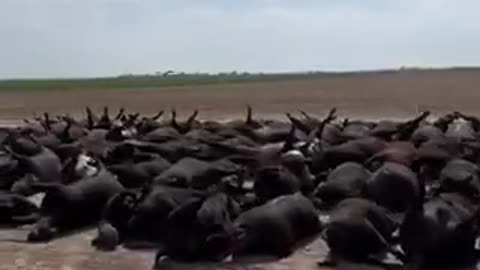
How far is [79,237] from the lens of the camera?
1155 cm

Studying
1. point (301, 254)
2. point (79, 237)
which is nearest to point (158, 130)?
point (79, 237)

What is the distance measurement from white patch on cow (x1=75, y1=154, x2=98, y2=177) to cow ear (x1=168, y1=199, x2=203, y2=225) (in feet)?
9.24

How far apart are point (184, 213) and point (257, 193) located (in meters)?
2.08

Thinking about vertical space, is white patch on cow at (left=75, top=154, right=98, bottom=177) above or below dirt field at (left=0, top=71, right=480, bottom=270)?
above

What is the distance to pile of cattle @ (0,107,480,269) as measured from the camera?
1004cm

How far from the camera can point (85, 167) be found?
Answer: 13.9m

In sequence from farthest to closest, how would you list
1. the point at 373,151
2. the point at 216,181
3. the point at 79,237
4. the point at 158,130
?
the point at 158,130, the point at 373,151, the point at 216,181, the point at 79,237

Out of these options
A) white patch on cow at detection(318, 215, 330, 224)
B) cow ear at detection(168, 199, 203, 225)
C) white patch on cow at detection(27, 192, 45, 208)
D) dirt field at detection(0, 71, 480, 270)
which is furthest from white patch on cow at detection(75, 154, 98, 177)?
white patch on cow at detection(318, 215, 330, 224)

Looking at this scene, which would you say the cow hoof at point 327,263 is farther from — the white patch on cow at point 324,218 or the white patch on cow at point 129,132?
the white patch on cow at point 129,132

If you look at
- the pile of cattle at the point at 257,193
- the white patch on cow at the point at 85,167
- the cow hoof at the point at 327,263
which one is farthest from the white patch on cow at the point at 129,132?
the cow hoof at the point at 327,263

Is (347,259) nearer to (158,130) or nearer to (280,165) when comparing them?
(280,165)

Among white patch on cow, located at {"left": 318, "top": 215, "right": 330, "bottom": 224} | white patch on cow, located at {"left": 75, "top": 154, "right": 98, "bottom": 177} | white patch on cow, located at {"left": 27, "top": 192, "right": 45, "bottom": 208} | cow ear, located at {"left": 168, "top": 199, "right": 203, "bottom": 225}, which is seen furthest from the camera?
white patch on cow, located at {"left": 75, "top": 154, "right": 98, "bottom": 177}

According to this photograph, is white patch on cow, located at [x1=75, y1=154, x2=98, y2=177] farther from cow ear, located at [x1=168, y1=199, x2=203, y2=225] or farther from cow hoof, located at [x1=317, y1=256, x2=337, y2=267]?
cow hoof, located at [x1=317, y1=256, x2=337, y2=267]

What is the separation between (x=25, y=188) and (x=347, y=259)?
4994 mm
